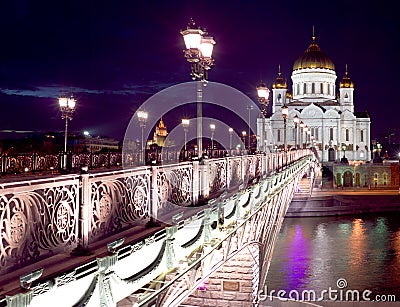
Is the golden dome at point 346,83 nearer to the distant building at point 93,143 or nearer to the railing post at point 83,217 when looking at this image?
the distant building at point 93,143

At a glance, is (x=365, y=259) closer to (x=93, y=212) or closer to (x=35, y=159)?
(x=35, y=159)

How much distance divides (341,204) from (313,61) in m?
46.1

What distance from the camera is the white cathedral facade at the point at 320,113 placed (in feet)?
292

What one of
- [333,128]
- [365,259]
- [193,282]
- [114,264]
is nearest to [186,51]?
[193,282]

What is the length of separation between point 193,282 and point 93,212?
174 centimetres

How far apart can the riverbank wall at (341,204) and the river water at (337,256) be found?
2621mm

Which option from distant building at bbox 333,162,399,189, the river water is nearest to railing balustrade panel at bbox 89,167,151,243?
the river water

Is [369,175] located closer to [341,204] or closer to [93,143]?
[341,204]

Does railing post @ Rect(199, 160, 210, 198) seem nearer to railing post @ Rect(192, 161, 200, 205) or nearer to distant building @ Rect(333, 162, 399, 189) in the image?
railing post @ Rect(192, 161, 200, 205)

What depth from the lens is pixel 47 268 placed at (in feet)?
16.9

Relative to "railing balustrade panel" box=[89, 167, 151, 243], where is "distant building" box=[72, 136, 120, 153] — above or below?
above

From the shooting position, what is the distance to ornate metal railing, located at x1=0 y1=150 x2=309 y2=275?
15.7 ft

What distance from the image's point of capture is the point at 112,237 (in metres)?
6.54

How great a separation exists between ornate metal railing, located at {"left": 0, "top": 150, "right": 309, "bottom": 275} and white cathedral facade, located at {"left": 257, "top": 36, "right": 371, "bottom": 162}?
79.9 meters
